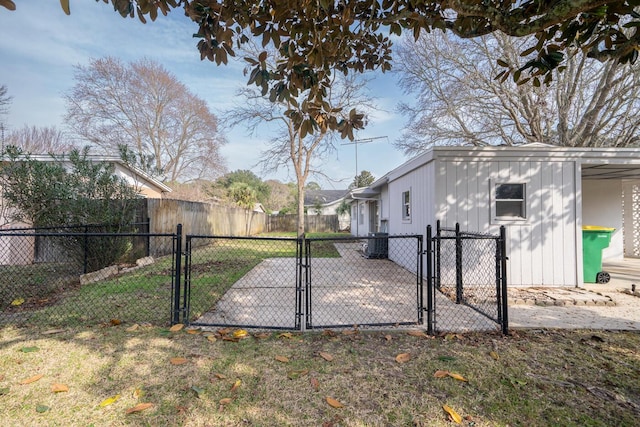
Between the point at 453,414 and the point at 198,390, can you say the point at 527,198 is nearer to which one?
the point at 453,414

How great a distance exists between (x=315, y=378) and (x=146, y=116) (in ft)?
83.7

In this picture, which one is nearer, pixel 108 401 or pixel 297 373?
pixel 108 401

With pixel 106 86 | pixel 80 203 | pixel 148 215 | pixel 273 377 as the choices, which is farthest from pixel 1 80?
pixel 273 377

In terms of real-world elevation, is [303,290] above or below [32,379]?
above

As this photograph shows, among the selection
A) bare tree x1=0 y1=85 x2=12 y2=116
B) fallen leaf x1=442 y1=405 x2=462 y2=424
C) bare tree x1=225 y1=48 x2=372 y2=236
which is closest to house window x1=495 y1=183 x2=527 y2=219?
fallen leaf x1=442 y1=405 x2=462 y2=424

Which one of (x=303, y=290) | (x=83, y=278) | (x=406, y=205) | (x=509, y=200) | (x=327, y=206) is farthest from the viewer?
(x=327, y=206)

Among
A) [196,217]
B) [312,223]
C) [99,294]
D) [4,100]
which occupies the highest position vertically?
[4,100]

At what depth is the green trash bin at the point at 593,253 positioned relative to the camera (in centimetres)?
621

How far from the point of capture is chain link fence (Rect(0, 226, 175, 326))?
13.5ft

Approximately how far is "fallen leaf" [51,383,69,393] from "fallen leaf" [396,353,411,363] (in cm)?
274

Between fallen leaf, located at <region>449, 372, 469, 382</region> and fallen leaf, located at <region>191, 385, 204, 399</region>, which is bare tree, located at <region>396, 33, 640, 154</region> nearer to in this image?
fallen leaf, located at <region>449, 372, 469, 382</region>

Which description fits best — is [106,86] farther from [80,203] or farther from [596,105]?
[596,105]

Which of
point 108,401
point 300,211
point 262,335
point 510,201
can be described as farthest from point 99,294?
point 300,211

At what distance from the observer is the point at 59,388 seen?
95.3 inches
